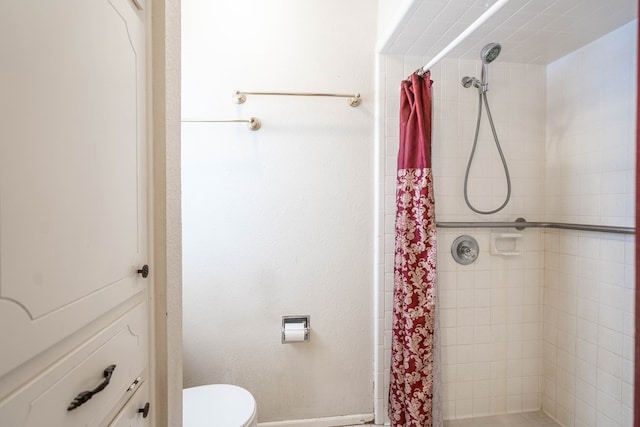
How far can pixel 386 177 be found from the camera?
1509 mm

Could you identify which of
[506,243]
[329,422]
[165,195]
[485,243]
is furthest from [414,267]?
[165,195]

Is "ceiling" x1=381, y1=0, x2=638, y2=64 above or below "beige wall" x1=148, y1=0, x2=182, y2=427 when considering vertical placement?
above

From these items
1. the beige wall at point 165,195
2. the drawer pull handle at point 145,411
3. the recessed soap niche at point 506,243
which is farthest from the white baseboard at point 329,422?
the recessed soap niche at point 506,243

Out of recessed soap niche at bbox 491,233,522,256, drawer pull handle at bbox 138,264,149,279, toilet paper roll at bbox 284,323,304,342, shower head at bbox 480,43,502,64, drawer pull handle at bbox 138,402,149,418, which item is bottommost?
toilet paper roll at bbox 284,323,304,342

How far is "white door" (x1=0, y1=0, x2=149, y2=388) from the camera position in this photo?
13.3 inches

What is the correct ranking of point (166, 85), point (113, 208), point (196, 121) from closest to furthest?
point (113, 208) < point (166, 85) < point (196, 121)

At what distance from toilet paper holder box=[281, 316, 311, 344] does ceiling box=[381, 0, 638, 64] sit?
5.15 ft

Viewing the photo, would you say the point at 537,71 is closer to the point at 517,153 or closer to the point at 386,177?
the point at 517,153

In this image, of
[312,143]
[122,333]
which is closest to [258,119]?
[312,143]

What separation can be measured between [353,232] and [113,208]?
1.18 metres

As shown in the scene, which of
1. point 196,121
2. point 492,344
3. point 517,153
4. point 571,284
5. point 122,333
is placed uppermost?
point 196,121

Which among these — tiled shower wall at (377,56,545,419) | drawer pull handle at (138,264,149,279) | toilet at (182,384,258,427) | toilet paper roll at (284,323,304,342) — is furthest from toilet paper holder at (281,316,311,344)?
drawer pull handle at (138,264,149,279)

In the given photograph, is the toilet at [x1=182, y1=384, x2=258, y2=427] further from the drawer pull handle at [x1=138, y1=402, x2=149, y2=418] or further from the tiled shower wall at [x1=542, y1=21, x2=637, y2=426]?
the tiled shower wall at [x1=542, y1=21, x2=637, y2=426]

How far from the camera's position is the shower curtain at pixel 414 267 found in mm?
1306
